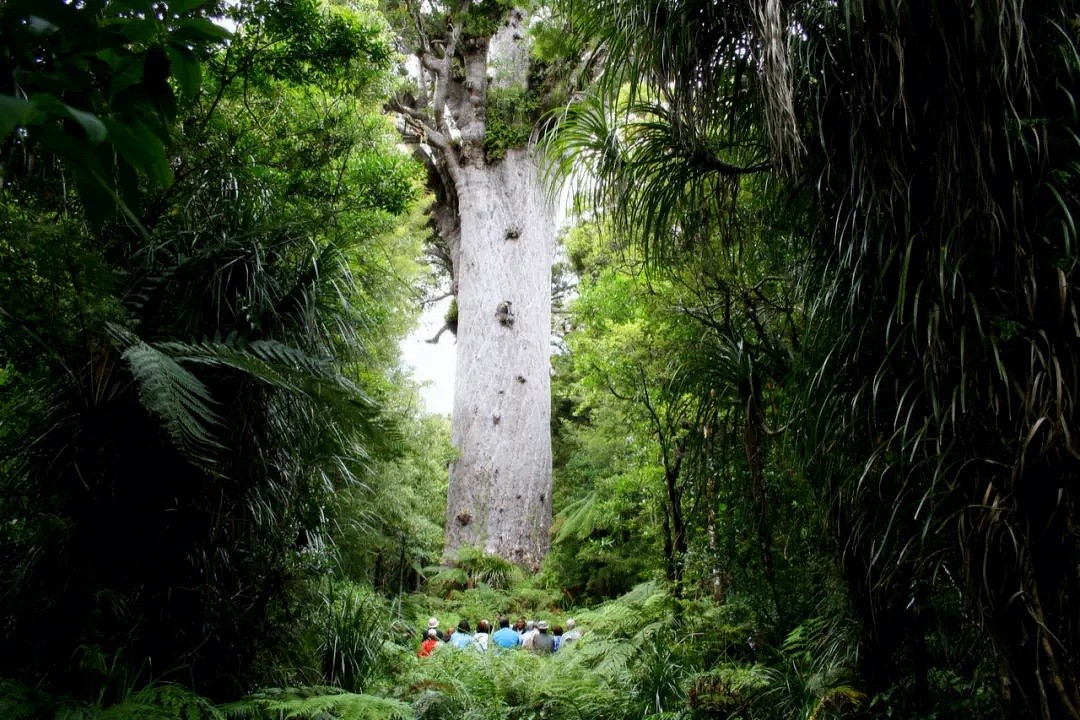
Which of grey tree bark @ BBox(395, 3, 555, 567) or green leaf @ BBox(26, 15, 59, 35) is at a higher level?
grey tree bark @ BBox(395, 3, 555, 567)

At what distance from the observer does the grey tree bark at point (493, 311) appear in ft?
30.4

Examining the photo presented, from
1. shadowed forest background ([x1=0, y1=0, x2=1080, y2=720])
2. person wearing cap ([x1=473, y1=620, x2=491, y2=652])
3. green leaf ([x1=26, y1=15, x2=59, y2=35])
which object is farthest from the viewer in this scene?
person wearing cap ([x1=473, y1=620, x2=491, y2=652])

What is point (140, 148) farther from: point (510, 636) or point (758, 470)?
point (510, 636)

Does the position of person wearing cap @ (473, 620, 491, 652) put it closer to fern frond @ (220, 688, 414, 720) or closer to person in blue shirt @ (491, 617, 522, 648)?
person in blue shirt @ (491, 617, 522, 648)

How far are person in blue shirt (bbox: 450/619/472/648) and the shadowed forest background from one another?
102cm

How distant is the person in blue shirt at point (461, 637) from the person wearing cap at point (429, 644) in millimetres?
139

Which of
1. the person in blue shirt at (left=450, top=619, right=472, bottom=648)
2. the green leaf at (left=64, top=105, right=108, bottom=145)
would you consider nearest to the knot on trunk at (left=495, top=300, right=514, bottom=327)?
the person in blue shirt at (left=450, top=619, right=472, bottom=648)

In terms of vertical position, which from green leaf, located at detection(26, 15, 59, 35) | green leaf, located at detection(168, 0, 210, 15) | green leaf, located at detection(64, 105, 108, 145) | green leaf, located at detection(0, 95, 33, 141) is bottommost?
green leaf, located at detection(0, 95, 33, 141)

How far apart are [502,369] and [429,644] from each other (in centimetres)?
445

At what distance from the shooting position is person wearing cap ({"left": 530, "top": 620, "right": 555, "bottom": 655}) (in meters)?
5.88

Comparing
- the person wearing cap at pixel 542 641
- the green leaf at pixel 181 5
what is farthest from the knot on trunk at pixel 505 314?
the green leaf at pixel 181 5

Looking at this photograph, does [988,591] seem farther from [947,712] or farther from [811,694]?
[811,694]

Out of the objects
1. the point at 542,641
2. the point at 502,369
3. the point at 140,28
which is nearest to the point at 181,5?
the point at 140,28

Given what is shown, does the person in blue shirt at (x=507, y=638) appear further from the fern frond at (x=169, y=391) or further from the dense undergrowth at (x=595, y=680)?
the fern frond at (x=169, y=391)
